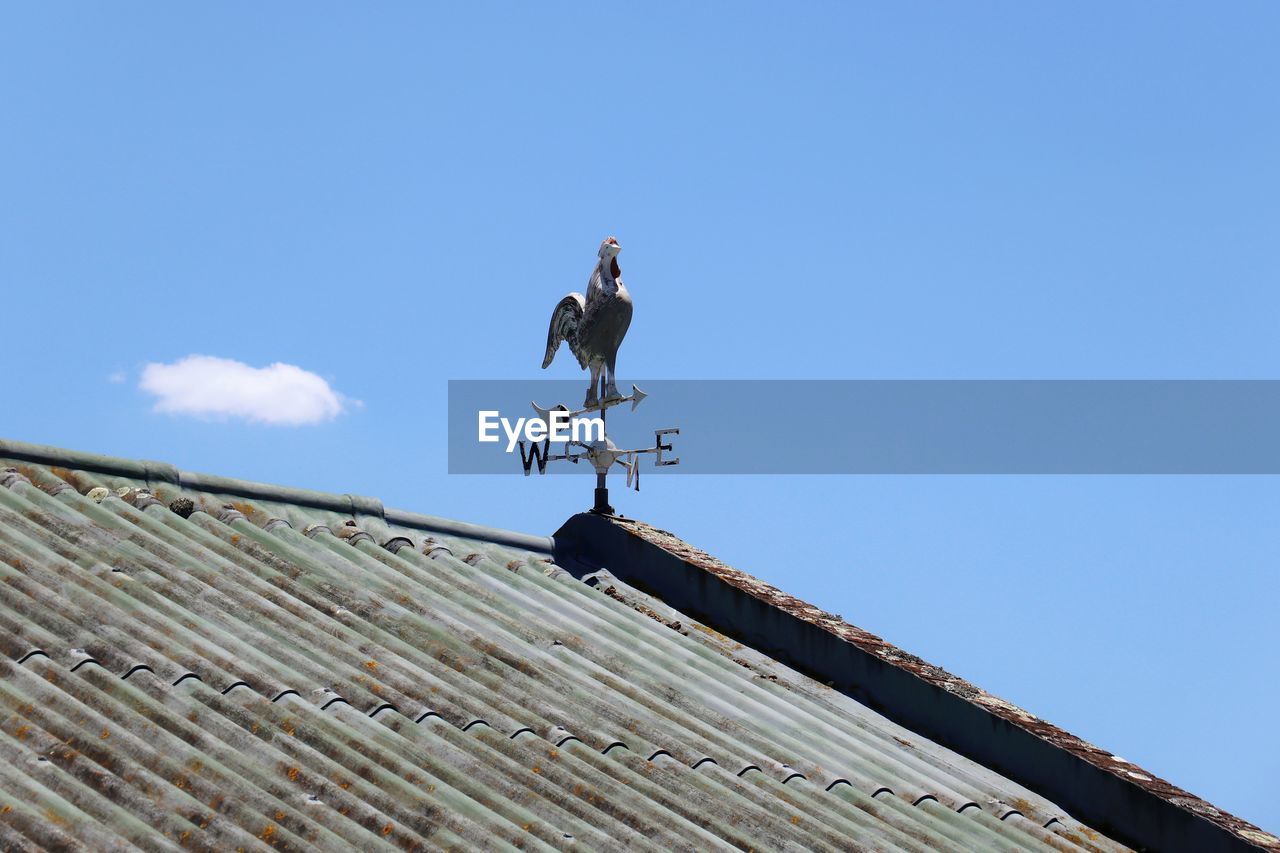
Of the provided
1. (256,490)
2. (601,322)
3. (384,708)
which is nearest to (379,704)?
(384,708)

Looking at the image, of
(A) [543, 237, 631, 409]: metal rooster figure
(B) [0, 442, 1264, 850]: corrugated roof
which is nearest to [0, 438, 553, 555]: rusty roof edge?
(B) [0, 442, 1264, 850]: corrugated roof

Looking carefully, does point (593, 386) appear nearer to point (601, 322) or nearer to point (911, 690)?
point (601, 322)

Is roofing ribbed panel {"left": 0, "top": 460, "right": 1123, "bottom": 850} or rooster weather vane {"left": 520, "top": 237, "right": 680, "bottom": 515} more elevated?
rooster weather vane {"left": 520, "top": 237, "right": 680, "bottom": 515}

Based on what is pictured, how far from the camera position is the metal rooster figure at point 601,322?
525 inches

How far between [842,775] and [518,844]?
2.87 metres

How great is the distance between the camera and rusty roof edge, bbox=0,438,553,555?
10367 mm

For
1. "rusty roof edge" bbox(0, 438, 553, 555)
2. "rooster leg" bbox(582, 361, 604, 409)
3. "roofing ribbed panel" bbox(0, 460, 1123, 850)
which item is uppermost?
"rooster leg" bbox(582, 361, 604, 409)

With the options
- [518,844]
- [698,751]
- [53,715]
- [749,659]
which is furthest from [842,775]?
[53,715]

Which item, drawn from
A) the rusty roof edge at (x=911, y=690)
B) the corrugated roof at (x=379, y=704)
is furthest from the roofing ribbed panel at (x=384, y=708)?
the rusty roof edge at (x=911, y=690)

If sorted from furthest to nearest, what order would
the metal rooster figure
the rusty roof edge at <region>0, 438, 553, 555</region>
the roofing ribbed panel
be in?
the metal rooster figure < the rusty roof edge at <region>0, 438, 553, 555</region> < the roofing ribbed panel

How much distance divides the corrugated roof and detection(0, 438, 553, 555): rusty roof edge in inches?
0.6

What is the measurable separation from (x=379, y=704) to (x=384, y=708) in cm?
3

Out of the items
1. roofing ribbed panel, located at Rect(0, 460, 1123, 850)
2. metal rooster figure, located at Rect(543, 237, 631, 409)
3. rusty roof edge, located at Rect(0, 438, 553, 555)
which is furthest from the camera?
metal rooster figure, located at Rect(543, 237, 631, 409)

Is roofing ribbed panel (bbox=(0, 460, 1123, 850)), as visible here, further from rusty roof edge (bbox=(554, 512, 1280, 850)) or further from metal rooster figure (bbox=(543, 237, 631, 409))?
metal rooster figure (bbox=(543, 237, 631, 409))
